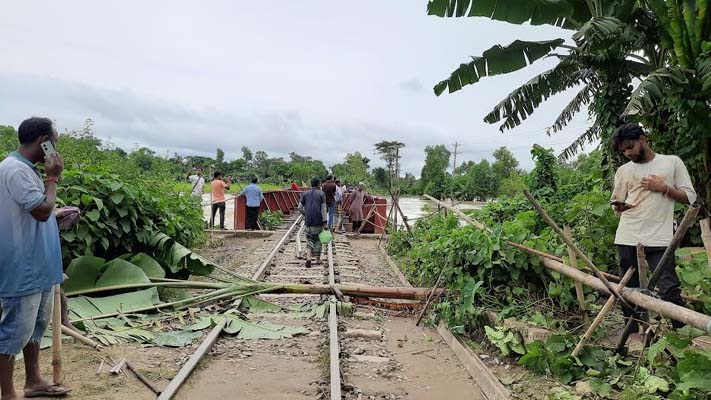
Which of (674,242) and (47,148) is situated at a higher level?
(47,148)

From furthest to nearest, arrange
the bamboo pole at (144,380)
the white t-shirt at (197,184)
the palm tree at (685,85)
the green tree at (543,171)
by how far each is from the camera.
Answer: the white t-shirt at (197,184) → the green tree at (543,171) → the palm tree at (685,85) → the bamboo pole at (144,380)

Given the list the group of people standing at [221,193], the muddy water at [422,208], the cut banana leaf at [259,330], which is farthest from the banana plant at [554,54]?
the group of people standing at [221,193]

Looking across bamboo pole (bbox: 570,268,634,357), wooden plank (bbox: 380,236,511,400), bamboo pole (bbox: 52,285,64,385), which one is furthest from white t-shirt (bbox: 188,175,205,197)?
bamboo pole (bbox: 570,268,634,357)

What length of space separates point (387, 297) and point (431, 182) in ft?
186

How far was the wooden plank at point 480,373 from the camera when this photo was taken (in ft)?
13.0

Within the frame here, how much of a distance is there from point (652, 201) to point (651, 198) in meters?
0.03

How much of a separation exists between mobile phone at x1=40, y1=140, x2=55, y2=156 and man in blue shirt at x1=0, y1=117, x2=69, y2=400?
1.0 inches

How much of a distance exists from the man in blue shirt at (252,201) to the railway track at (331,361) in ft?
27.3

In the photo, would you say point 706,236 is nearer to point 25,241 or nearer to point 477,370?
point 477,370

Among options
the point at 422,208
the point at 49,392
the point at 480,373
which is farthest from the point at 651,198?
the point at 422,208

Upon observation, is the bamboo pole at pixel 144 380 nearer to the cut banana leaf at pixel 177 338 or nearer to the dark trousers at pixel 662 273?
the cut banana leaf at pixel 177 338

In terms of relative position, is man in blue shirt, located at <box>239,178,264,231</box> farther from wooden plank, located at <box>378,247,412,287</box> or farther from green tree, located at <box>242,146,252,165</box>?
green tree, located at <box>242,146,252,165</box>

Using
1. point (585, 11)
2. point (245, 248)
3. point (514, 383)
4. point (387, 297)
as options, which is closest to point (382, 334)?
point (387, 297)

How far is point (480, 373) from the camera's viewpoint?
4.42 metres
